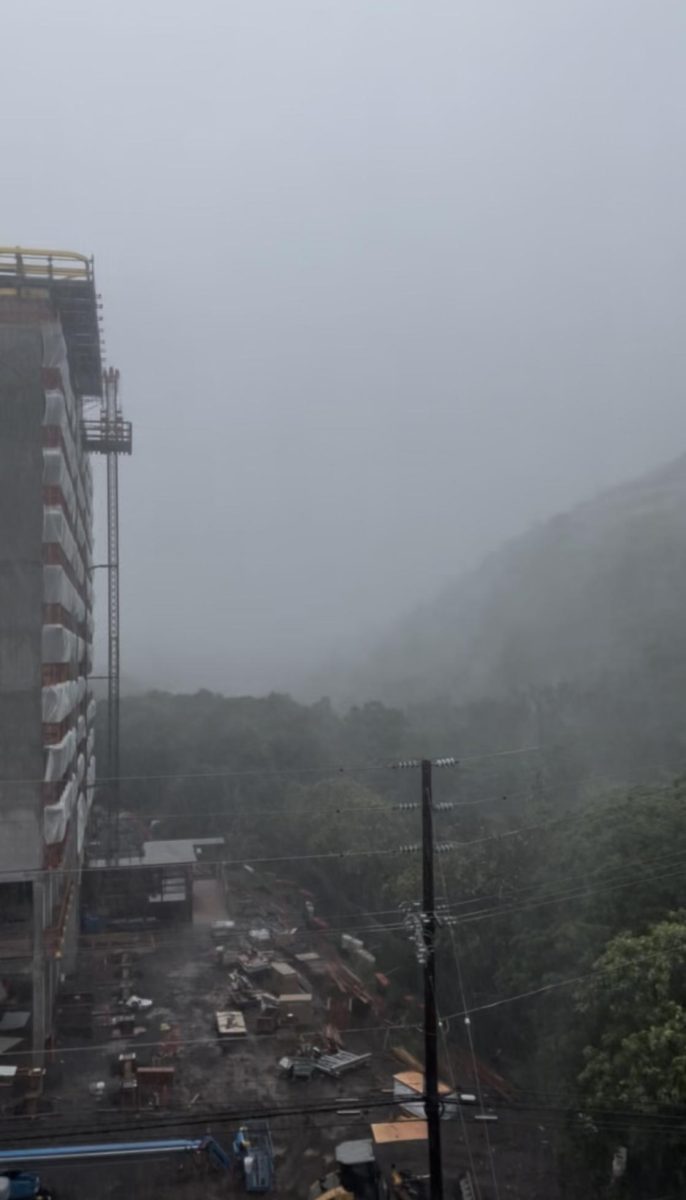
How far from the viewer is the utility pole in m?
8.24

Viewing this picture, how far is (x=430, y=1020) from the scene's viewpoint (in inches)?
341

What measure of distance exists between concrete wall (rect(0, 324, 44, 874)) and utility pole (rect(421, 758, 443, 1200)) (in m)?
8.56

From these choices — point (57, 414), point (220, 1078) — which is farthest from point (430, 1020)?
point (57, 414)

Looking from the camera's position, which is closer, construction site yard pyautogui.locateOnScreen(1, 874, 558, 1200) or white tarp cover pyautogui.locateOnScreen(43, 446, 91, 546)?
construction site yard pyautogui.locateOnScreen(1, 874, 558, 1200)

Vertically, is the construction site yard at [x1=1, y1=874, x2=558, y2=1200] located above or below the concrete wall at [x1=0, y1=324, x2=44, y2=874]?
below

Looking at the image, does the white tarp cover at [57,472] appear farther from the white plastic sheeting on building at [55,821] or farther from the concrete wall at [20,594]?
the white plastic sheeting on building at [55,821]

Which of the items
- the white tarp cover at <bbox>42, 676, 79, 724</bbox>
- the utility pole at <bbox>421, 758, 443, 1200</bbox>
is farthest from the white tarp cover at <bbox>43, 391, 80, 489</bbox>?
the utility pole at <bbox>421, 758, 443, 1200</bbox>

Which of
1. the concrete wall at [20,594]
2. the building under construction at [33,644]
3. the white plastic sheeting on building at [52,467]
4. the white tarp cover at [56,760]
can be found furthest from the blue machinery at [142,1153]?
the white plastic sheeting on building at [52,467]

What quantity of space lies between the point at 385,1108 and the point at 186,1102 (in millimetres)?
2724

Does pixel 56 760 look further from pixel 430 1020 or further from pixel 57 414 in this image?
pixel 430 1020

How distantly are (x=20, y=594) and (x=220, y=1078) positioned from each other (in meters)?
7.87

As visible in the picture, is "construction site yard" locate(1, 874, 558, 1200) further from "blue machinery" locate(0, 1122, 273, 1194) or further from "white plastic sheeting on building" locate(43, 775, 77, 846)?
"white plastic sheeting on building" locate(43, 775, 77, 846)

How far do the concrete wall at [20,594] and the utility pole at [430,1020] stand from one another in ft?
28.1

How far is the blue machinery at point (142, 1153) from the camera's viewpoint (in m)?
12.0
